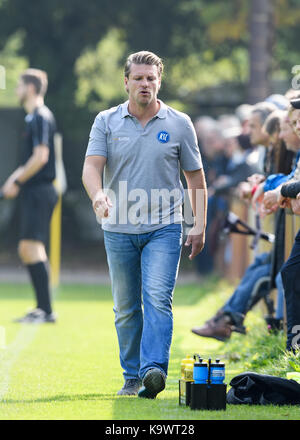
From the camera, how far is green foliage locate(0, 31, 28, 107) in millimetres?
24422

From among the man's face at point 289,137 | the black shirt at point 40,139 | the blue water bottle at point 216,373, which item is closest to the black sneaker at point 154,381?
the blue water bottle at point 216,373

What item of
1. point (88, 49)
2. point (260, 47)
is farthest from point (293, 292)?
point (88, 49)

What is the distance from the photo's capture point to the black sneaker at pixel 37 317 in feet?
40.3

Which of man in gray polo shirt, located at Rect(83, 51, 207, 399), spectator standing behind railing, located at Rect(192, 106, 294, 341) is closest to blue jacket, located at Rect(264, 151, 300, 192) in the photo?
spectator standing behind railing, located at Rect(192, 106, 294, 341)

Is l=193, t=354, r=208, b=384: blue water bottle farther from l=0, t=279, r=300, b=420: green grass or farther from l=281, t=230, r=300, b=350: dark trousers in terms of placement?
l=281, t=230, r=300, b=350: dark trousers

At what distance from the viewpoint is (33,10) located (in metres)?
23.9

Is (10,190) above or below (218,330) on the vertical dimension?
above

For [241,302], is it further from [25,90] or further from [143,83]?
[25,90]

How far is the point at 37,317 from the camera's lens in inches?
488

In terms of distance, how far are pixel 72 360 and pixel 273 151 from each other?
2323mm

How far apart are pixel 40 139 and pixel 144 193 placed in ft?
17.2

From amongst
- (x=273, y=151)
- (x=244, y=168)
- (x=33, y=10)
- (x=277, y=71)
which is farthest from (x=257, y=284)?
(x=277, y=71)

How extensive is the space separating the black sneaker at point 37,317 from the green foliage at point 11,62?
1272cm
